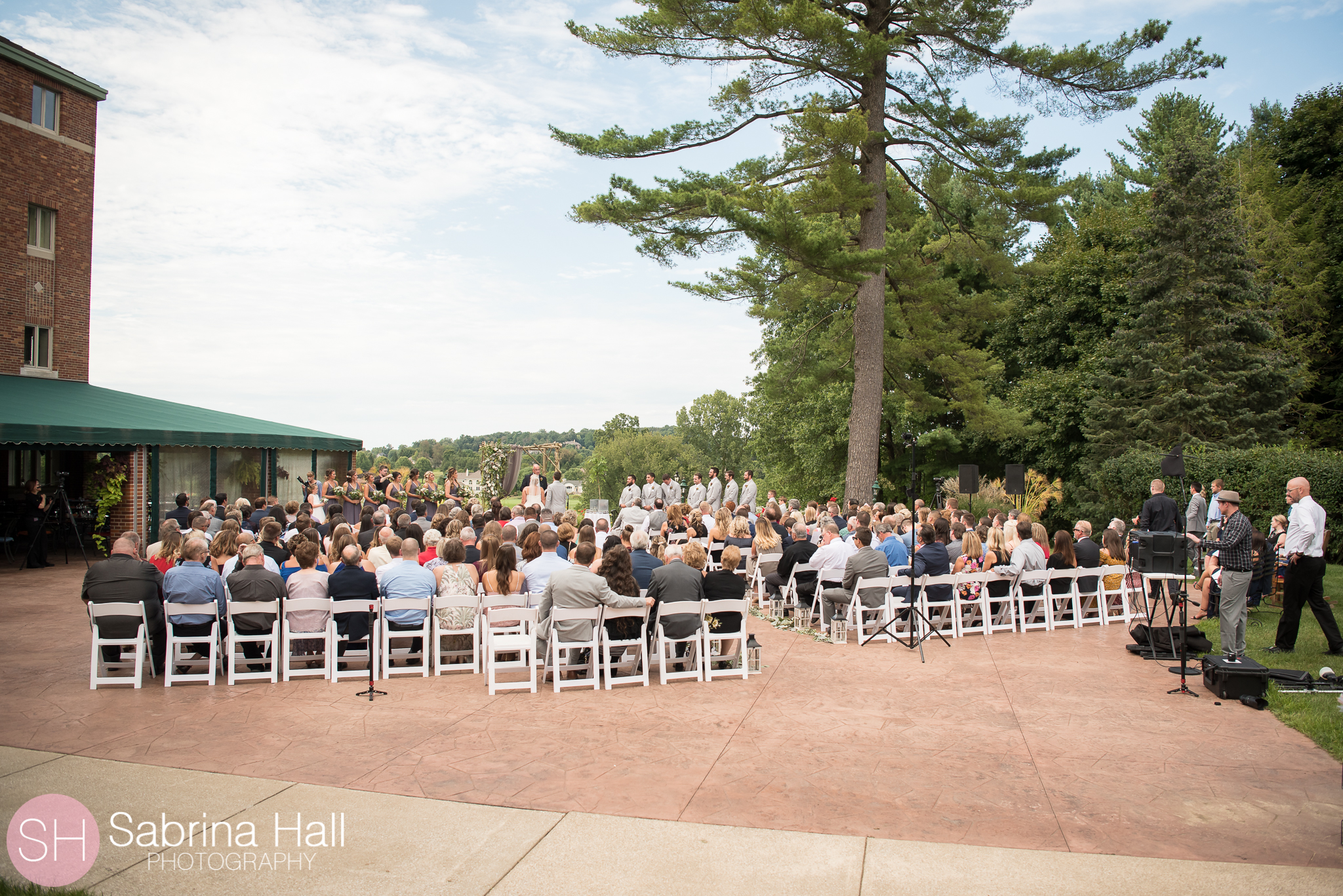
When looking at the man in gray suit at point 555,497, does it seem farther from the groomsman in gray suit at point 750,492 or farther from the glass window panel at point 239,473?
the glass window panel at point 239,473

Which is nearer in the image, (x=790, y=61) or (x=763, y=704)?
(x=763, y=704)

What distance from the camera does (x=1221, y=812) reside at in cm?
440

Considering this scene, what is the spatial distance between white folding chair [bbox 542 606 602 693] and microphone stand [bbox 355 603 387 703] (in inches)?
53.2

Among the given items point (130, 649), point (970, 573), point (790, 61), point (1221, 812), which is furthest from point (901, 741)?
point (790, 61)

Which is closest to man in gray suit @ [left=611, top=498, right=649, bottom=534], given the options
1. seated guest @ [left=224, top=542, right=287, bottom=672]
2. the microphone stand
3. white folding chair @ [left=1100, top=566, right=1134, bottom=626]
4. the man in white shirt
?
white folding chair @ [left=1100, top=566, right=1134, bottom=626]

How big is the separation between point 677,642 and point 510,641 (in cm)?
165

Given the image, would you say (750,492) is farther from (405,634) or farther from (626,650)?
(405,634)

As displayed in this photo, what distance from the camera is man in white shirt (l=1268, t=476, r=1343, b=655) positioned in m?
7.70

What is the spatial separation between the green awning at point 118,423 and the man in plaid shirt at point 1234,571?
1699cm

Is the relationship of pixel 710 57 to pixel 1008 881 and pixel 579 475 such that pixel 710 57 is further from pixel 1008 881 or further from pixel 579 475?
pixel 579 475

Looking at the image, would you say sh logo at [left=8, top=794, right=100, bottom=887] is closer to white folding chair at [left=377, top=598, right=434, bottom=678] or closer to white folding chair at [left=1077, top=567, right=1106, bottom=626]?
white folding chair at [left=377, top=598, right=434, bottom=678]

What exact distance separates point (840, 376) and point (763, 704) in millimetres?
15866

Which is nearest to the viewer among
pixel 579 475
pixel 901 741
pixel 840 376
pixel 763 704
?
pixel 901 741

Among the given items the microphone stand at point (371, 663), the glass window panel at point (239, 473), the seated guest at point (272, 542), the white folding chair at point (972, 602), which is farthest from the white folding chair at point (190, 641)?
the glass window panel at point (239, 473)
